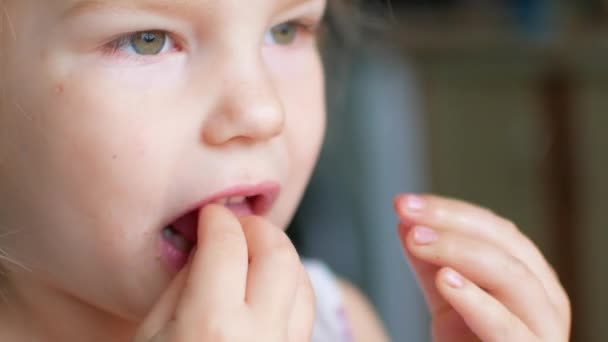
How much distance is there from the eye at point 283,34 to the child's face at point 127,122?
7 cm

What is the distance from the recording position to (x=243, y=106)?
59 centimetres

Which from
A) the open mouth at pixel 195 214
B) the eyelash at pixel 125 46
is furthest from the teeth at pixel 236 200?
the eyelash at pixel 125 46

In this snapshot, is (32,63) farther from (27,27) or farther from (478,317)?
(478,317)

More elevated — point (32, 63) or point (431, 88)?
point (32, 63)

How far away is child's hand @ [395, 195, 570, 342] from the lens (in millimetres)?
647

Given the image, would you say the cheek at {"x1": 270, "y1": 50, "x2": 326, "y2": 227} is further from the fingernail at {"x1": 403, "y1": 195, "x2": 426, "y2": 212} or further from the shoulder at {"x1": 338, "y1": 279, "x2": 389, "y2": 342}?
the shoulder at {"x1": 338, "y1": 279, "x2": 389, "y2": 342}

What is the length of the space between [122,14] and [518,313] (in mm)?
387

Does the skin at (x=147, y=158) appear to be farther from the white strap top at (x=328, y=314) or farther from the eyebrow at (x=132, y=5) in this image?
the white strap top at (x=328, y=314)

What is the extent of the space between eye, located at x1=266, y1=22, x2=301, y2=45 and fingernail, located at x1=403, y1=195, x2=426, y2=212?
0.57 feet

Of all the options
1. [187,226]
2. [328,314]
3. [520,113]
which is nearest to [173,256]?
[187,226]

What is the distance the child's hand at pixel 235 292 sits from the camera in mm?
518

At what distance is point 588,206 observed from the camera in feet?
7.68

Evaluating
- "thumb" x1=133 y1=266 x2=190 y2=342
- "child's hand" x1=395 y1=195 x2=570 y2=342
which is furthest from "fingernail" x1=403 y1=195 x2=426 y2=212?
"thumb" x1=133 y1=266 x2=190 y2=342

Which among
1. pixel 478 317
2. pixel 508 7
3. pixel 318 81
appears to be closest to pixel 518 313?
pixel 478 317
